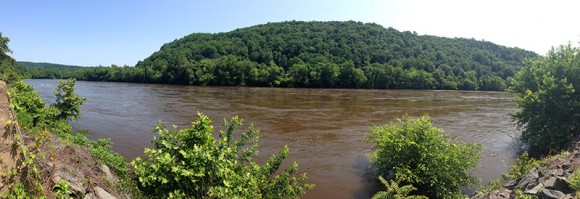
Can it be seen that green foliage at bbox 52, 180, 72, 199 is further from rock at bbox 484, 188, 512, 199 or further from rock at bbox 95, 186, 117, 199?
rock at bbox 484, 188, 512, 199

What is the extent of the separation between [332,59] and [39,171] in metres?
109

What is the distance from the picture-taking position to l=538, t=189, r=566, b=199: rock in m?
7.96

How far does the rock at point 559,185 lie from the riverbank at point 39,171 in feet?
35.9

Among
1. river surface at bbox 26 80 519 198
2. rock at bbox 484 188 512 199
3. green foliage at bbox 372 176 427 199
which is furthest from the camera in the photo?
river surface at bbox 26 80 519 198

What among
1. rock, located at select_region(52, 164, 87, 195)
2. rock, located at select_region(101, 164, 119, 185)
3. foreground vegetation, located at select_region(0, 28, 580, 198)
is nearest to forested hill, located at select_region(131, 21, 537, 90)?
foreground vegetation, located at select_region(0, 28, 580, 198)

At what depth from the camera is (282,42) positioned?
405ft

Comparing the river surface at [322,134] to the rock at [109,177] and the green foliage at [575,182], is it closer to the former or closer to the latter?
the green foliage at [575,182]

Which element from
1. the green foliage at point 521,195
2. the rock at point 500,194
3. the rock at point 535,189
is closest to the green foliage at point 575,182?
the rock at point 535,189

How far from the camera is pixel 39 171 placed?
6070 mm

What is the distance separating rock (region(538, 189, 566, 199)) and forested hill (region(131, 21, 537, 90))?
268 ft

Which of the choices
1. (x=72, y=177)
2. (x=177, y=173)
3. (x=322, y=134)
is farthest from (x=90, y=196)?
(x=322, y=134)

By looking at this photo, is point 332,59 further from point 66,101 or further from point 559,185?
point 559,185

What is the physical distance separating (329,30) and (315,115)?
353 feet

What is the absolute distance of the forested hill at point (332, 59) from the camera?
91.0 m
